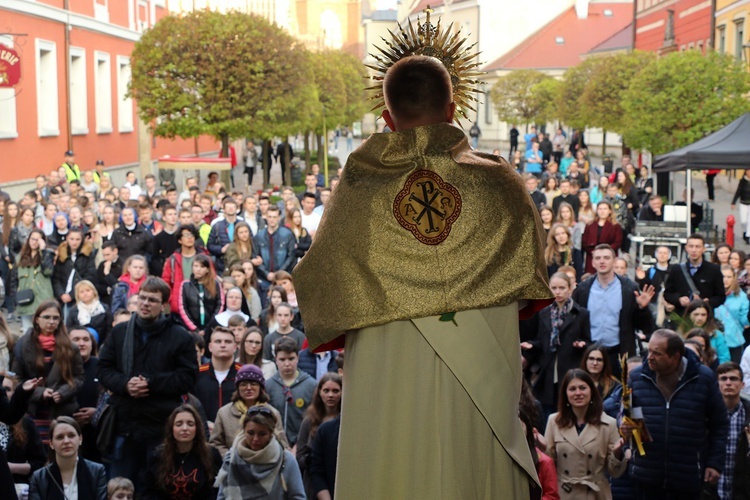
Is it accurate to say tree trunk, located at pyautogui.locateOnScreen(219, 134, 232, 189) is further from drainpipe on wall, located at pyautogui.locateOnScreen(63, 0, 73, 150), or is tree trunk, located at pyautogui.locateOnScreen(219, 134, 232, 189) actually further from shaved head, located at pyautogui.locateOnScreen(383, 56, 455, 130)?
shaved head, located at pyautogui.locateOnScreen(383, 56, 455, 130)

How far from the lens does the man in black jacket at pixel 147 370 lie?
7.86m

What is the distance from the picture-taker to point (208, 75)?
28.6 metres

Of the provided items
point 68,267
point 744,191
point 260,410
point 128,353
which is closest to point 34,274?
point 68,267

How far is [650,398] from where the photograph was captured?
24.0 ft

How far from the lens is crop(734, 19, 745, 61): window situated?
36344 mm

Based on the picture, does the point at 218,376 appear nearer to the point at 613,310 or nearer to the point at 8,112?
the point at 613,310

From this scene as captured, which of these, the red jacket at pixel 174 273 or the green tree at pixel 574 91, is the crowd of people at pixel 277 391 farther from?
the green tree at pixel 574 91

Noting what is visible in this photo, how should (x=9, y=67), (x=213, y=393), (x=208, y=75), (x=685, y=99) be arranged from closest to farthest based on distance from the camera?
(x=213, y=393) < (x=9, y=67) < (x=685, y=99) < (x=208, y=75)

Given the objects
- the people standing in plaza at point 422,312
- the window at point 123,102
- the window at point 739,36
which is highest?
the window at point 739,36

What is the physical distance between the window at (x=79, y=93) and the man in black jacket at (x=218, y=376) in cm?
2423

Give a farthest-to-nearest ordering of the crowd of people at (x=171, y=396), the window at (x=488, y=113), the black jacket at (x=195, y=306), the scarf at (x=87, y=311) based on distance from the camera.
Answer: the window at (x=488, y=113)
the black jacket at (x=195, y=306)
the scarf at (x=87, y=311)
the crowd of people at (x=171, y=396)

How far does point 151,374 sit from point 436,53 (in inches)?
187

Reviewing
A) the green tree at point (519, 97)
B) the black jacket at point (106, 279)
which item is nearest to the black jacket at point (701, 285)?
the black jacket at point (106, 279)

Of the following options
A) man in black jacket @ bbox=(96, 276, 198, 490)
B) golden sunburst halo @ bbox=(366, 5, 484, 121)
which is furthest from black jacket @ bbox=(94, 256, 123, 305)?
golden sunburst halo @ bbox=(366, 5, 484, 121)
